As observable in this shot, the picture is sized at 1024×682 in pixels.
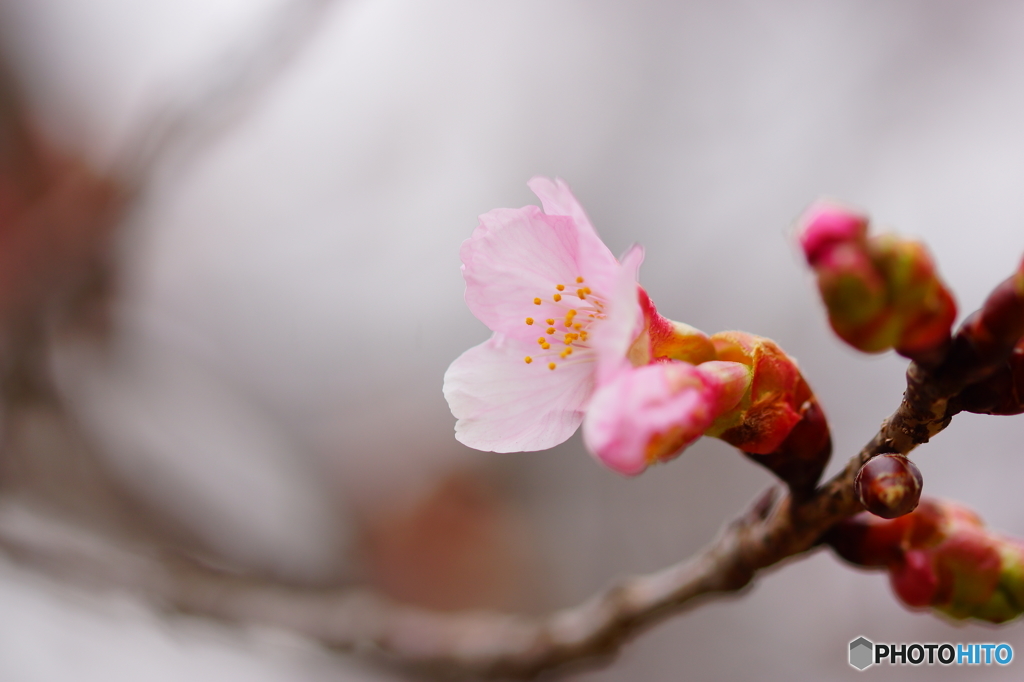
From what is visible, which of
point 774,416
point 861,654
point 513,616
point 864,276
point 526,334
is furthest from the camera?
point 513,616

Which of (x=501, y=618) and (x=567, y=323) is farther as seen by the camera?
(x=501, y=618)

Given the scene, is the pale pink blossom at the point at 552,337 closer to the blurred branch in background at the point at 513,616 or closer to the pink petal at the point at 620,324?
the pink petal at the point at 620,324

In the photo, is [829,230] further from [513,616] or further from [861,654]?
[513,616]

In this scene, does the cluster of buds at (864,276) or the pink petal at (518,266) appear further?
the pink petal at (518,266)

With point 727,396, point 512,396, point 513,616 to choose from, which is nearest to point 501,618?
point 513,616

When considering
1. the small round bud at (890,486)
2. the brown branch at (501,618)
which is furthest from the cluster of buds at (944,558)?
the small round bud at (890,486)

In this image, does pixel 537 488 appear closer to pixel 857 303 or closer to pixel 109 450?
pixel 109 450

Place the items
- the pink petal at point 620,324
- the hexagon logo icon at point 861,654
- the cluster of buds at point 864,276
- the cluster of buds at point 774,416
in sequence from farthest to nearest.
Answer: the hexagon logo icon at point 861,654, the cluster of buds at point 774,416, the pink petal at point 620,324, the cluster of buds at point 864,276
